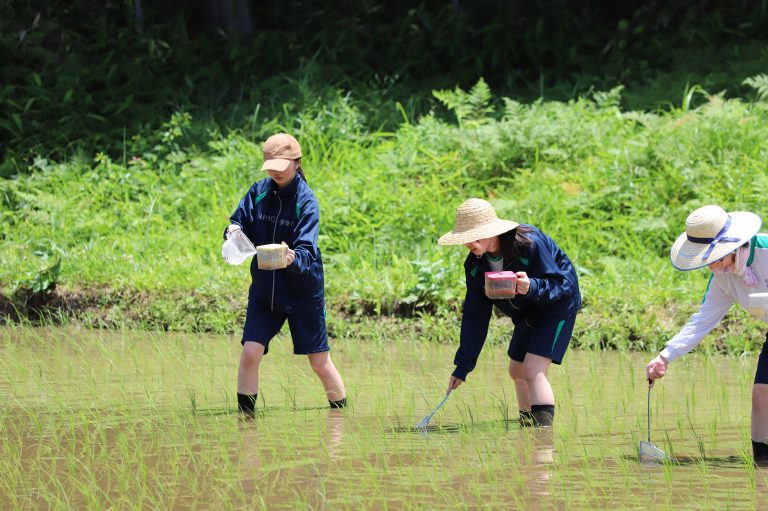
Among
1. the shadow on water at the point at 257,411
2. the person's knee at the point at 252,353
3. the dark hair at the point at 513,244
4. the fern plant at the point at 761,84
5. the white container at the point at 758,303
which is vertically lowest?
the shadow on water at the point at 257,411

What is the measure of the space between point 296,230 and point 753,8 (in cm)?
A: 1034

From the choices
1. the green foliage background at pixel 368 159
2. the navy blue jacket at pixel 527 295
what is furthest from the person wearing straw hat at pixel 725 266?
the green foliage background at pixel 368 159

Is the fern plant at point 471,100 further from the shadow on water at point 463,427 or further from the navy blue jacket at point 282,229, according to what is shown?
the shadow on water at point 463,427

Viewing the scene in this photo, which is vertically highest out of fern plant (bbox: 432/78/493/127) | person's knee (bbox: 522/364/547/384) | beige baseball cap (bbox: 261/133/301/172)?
fern plant (bbox: 432/78/493/127)

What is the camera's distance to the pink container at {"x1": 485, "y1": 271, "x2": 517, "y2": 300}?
546 cm

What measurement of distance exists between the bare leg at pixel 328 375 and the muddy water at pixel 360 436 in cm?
14

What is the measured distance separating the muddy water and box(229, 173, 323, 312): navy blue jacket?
67 cm

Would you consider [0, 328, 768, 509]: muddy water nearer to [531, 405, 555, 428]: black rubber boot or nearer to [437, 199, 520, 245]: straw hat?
[531, 405, 555, 428]: black rubber boot

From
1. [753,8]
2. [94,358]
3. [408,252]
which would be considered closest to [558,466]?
[94,358]

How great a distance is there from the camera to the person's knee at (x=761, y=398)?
521 centimetres

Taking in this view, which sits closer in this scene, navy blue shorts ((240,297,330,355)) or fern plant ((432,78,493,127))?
navy blue shorts ((240,297,330,355))

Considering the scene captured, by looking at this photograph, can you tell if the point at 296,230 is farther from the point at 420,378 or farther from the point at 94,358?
the point at 94,358

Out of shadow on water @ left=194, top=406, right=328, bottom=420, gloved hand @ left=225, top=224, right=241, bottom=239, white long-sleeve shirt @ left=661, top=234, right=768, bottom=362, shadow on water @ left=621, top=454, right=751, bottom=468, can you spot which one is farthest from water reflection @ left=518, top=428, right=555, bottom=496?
gloved hand @ left=225, top=224, right=241, bottom=239

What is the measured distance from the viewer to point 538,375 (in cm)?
594
